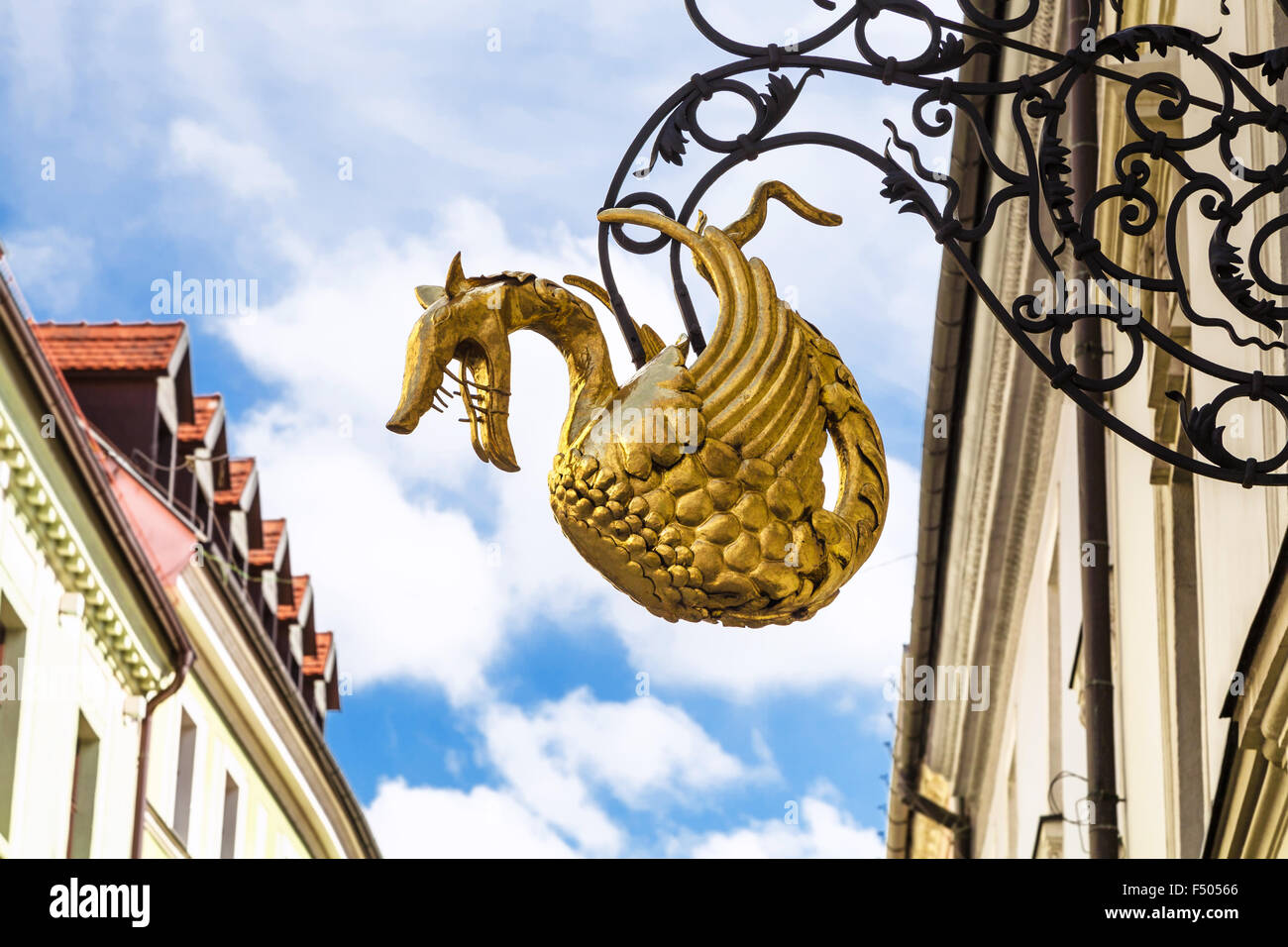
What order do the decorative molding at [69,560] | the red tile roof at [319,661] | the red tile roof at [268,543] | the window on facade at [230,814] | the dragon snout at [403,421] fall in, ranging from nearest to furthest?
the dragon snout at [403,421] < the decorative molding at [69,560] < the window on facade at [230,814] < the red tile roof at [268,543] < the red tile roof at [319,661]

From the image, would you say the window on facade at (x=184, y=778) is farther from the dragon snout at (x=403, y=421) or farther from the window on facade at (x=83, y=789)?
the dragon snout at (x=403, y=421)

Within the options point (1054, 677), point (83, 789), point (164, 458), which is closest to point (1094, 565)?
point (1054, 677)

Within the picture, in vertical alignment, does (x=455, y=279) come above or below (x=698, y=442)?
above

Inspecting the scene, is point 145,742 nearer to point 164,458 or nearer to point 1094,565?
point 164,458

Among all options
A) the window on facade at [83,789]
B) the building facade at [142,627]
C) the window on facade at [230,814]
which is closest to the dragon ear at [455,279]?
the building facade at [142,627]

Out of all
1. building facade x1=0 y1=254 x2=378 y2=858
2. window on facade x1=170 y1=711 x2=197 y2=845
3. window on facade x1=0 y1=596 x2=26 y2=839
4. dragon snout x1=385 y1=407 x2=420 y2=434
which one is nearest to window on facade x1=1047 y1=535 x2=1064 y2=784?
building facade x1=0 y1=254 x2=378 y2=858

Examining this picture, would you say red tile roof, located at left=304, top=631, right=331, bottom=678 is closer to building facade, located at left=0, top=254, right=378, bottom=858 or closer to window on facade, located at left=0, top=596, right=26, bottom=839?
building facade, located at left=0, top=254, right=378, bottom=858

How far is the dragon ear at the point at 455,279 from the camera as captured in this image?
10.4 feet

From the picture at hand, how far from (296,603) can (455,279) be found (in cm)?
2489

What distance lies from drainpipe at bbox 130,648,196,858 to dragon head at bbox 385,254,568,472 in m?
16.4

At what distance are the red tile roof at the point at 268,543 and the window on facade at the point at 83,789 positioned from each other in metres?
7.45

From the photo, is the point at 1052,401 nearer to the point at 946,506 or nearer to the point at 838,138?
the point at 946,506

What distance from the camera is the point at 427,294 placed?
10.5 ft
